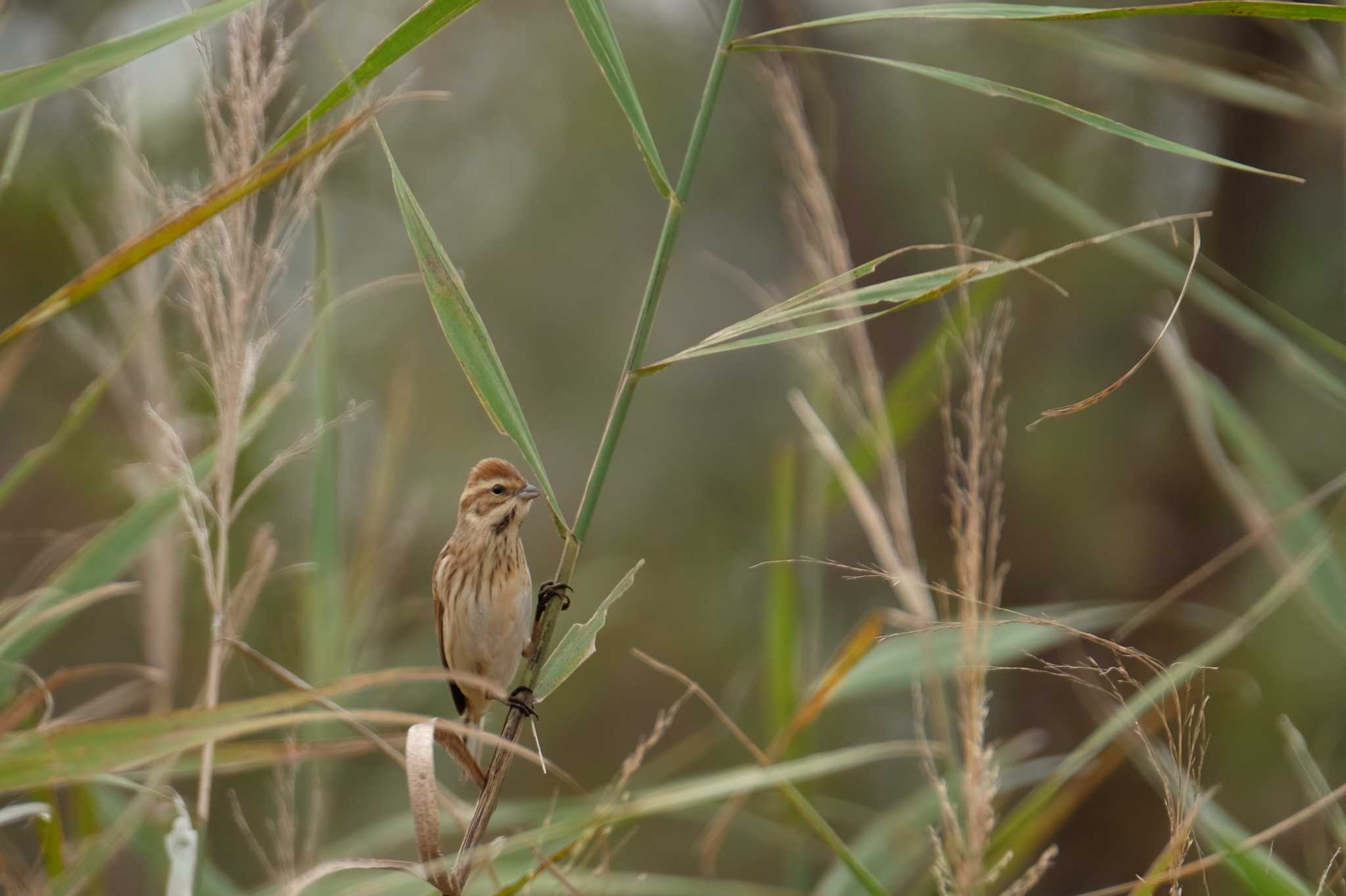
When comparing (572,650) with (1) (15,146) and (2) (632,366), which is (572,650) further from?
(1) (15,146)

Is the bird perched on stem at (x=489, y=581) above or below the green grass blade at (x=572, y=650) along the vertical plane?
below


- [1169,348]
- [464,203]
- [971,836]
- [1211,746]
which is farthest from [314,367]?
[464,203]

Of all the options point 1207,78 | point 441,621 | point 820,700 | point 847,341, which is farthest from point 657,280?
point 441,621

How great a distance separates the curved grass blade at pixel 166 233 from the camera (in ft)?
3.77

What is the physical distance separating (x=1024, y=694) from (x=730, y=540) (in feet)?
8.96

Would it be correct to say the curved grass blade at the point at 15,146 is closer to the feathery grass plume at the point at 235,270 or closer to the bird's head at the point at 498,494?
the feathery grass plume at the point at 235,270

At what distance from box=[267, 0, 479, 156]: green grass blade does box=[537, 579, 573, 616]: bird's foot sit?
2.04 ft

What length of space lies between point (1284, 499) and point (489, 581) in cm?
188

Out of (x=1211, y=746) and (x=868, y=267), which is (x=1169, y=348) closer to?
(x=868, y=267)

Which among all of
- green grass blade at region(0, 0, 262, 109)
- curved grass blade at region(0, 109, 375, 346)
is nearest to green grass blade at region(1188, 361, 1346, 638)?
curved grass blade at region(0, 109, 375, 346)

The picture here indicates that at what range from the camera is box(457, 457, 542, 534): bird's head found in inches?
116

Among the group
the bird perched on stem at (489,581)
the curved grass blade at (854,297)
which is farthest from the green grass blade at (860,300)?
the bird perched on stem at (489,581)

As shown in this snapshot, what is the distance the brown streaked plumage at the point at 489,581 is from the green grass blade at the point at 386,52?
1.62m

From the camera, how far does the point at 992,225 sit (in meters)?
7.00
